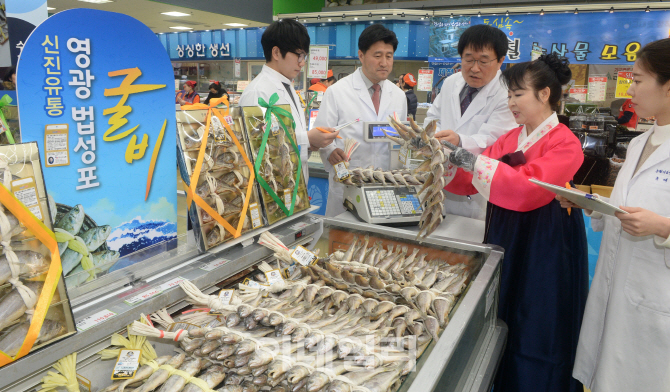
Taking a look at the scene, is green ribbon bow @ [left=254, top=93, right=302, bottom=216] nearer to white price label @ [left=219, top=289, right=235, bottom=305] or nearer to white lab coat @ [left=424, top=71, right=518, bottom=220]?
white price label @ [left=219, top=289, right=235, bottom=305]

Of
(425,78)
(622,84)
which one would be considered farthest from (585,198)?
(425,78)

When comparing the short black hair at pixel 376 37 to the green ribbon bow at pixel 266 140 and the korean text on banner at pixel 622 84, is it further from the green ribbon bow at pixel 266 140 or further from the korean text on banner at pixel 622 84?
the korean text on banner at pixel 622 84

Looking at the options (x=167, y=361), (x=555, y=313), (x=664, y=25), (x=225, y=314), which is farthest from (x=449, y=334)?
(x=664, y=25)

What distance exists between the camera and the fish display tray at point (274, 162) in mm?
1949

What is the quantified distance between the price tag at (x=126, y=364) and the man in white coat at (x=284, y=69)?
1.75 m

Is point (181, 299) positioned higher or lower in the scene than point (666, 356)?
higher

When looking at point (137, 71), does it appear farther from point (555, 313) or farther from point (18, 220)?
point (555, 313)

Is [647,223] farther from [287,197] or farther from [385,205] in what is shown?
[287,197]

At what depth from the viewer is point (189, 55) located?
12.9 metres

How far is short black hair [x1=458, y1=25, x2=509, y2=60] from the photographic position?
2.79 m

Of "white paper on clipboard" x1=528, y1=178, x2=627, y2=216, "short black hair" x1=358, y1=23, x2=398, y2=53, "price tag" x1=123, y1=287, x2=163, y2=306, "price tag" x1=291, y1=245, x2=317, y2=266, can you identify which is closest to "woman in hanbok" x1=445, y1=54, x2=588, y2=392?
"white paper on clipboard" x1=528, y1=178, x2=627, y2=216

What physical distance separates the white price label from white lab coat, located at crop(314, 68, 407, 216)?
186 cm

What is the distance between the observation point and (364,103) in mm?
3588

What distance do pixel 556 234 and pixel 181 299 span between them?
70.4 inches
